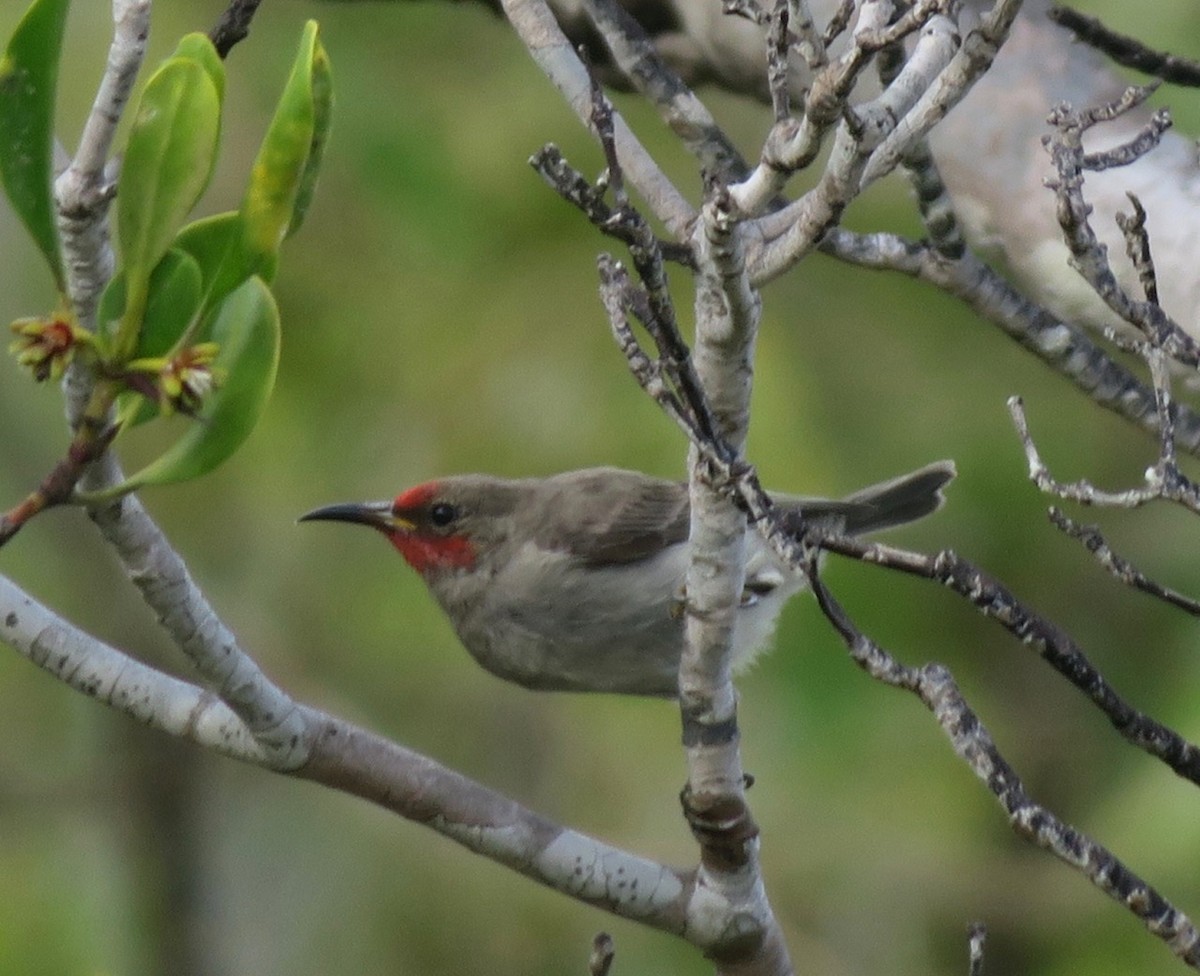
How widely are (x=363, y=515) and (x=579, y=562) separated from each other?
2.14ft

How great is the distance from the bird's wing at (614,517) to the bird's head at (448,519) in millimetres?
152

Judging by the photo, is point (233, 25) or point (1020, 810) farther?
point (233, 25)

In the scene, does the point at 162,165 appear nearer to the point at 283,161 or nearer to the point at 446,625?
the point at 283,161

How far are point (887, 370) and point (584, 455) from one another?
4.19 feet

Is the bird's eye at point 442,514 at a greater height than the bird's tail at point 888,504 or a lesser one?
lesser

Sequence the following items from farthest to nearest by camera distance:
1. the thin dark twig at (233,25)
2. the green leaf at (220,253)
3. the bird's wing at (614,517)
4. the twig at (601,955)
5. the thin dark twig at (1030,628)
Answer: the bird's wing at (614,517), the thin dark twig at (233,25), the twig at (601,955), the thin dark twig at (1030,628), the green leaf at (220,253)

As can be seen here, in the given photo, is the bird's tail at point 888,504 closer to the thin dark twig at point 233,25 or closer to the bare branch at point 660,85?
the bare branch at point 660,85

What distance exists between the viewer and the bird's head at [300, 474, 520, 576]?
5262mm

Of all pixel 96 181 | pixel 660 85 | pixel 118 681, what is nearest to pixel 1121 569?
pixel 96 181

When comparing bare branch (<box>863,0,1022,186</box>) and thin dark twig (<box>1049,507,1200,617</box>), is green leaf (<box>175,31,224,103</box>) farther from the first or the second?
thin dark twig (<box>1049,507,1200,617</box>)

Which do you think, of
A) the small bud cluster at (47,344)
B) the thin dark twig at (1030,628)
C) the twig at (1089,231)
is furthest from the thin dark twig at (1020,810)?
the small bud cluster at (47,344)

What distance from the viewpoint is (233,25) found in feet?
8.95

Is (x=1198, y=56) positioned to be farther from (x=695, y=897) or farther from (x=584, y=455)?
(x=695, y=897)

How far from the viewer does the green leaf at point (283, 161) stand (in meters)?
1.90
